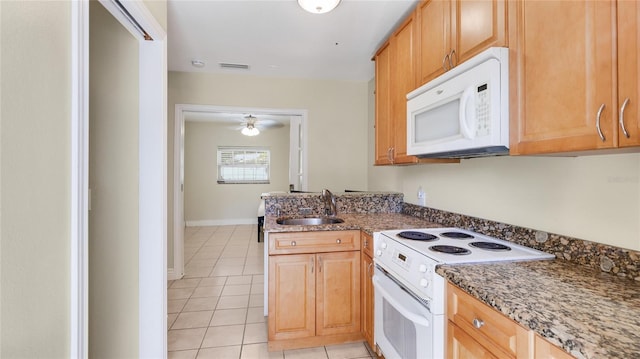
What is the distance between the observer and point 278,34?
2367 mm

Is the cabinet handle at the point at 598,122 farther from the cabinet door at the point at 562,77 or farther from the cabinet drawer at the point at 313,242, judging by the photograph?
the cabinet drawer at the point at 313,242

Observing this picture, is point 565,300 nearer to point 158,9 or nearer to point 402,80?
point 402,80

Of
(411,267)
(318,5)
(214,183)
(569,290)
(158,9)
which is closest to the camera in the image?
(569,290)

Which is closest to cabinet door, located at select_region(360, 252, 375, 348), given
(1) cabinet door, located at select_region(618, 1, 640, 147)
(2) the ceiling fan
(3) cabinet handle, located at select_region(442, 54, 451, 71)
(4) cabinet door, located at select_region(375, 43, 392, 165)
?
(4) cabinet door, located at select_region(375, 43, 392, 165)

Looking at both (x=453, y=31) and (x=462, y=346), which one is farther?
(x=453, y=31)

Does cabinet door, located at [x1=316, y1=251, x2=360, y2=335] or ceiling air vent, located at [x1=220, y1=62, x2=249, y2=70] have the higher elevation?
ceiling air vent, located at [x1=220, y1=62, x2=249, y2=70]

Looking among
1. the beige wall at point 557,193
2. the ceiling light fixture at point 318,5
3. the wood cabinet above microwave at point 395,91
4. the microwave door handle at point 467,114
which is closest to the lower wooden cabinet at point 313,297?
the wood cabinet above microwave at point 395,91

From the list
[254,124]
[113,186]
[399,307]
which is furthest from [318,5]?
[254,124]

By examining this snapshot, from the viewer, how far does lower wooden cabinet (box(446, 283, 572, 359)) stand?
73cm

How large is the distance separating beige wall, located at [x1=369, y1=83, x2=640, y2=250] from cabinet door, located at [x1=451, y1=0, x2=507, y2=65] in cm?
60

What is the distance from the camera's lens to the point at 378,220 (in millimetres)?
2152

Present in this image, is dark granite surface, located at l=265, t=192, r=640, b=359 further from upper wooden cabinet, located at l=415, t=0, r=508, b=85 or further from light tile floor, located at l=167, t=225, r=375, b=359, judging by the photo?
light tile floor, located at l=167, t=225, r=375, b=359

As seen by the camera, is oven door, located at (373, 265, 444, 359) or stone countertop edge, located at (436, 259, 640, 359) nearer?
stone countertop edge, located at (436, 259, 640, 359)

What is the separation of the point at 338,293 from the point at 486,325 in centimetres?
115
